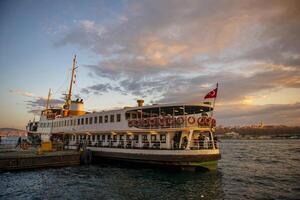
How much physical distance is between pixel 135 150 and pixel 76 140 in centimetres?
1606

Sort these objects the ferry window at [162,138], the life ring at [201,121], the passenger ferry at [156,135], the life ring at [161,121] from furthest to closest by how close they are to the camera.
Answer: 1. the ferry window at [162,138]
2. the life ring at [161,121]
3. the life ring at [201,121]
4. the passenger ferry at [156,135]

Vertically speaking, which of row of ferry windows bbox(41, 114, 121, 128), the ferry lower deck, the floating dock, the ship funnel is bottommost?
the floating dock

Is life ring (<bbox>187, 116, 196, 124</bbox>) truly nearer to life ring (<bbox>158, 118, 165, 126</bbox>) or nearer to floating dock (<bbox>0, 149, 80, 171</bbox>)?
life ring (<bbox>158, 118, 165, 126</bbox>)

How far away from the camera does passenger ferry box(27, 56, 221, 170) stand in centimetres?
2466

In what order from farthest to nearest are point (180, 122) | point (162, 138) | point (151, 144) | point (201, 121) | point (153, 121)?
point (151, 144) < point (162, 138) < point (153, 121) < point (201, 121) < point (180, 122)

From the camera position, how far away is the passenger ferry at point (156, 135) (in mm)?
24656

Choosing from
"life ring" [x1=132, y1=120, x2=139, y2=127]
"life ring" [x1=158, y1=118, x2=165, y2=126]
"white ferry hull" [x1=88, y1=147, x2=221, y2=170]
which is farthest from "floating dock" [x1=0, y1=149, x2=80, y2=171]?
"life ring" [x1=158, y1=118, x2=165, y2=126]

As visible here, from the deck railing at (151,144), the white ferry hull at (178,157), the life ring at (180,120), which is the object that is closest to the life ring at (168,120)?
the life ring at (180,120)

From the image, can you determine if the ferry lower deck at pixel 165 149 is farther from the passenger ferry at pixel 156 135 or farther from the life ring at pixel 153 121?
the life ring at pixel 153 121

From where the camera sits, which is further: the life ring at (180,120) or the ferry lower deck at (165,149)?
the life ring at (180,120)

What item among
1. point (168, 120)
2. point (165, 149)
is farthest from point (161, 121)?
point (165, 149)

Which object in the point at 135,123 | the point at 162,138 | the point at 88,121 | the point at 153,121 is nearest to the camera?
the point at 153,121

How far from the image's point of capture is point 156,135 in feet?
90.7

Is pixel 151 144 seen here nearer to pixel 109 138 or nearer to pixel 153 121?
pixel 153 121
